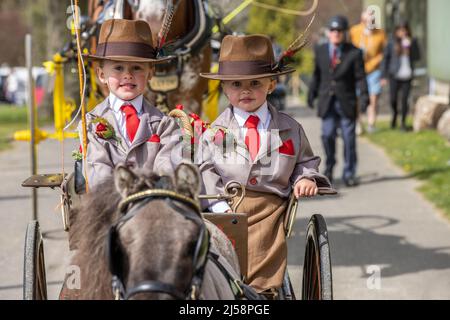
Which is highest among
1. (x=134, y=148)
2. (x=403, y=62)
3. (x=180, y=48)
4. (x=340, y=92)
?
(x=180, y=48)

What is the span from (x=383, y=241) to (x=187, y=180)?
5.58m

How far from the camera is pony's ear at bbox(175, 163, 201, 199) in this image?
289 cm

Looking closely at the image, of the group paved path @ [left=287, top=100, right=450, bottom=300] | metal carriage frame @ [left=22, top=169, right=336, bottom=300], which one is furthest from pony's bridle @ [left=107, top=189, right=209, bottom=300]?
paved path @ [left=287, top=100, right=450, bottom=300]

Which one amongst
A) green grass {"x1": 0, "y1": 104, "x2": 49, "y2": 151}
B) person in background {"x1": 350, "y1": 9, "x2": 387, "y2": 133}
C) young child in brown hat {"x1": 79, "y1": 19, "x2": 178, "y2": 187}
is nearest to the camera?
young child in brown hat {"x1": 79, "y1": 19, "x2": 178, "y2": 187}

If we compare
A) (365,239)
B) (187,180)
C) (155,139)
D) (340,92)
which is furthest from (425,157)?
(187,180)

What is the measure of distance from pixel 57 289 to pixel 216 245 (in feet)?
11.1

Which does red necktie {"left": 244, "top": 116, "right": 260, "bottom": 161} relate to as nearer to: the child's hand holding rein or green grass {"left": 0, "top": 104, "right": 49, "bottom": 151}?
the child's hand holding rein

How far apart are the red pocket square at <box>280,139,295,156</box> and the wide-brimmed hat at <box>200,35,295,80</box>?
1.17 feet

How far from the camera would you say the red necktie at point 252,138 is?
4582 mm

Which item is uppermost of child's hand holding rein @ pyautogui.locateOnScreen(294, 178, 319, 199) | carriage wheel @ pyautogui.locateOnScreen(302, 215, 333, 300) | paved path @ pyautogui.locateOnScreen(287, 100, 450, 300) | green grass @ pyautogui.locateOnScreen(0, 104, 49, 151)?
child's hand holding rein @ pyautogui.locateOnScreen(294, 178, 319, 199)

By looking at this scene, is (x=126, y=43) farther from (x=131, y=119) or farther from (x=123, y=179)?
(x=123, y=179)

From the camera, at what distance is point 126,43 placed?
14.6 ft
